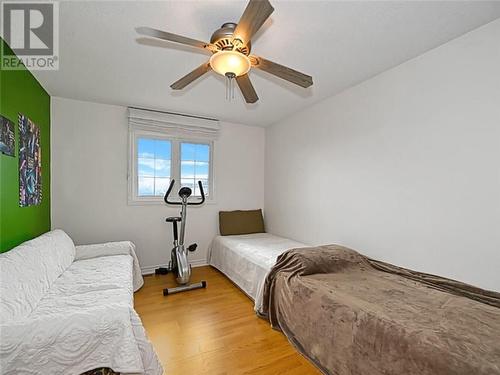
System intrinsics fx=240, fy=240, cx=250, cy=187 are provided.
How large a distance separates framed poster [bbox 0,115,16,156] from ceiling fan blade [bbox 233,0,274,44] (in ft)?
5.98

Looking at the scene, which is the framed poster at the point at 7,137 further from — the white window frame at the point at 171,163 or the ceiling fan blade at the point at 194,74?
the white window frame at the point at 171,163

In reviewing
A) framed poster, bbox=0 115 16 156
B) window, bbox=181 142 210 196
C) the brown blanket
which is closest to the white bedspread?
framed poster, bbox=0 115 16 156

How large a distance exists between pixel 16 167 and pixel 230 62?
6.60 feet

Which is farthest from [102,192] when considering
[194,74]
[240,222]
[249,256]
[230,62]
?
[230,62]

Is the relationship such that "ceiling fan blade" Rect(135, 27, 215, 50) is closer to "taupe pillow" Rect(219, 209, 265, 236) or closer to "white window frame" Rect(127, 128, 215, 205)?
"white window frame" Rect(127, 128, 215, 205)

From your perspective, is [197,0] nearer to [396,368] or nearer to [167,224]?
[396,368]

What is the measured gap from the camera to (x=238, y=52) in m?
1.45

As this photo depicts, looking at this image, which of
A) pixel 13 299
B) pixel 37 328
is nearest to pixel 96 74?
pixel 13 299

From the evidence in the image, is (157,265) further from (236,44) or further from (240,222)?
(236,44)

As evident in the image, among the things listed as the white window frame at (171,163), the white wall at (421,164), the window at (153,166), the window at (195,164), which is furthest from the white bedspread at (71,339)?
the window at (195,164)

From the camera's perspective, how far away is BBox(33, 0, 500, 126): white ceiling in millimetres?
1520

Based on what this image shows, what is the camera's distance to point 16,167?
2012mm

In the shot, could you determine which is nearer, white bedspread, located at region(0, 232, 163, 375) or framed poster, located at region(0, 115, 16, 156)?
white bedspread, located at region(0, 232, 163, 375)

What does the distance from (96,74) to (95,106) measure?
97 cm
